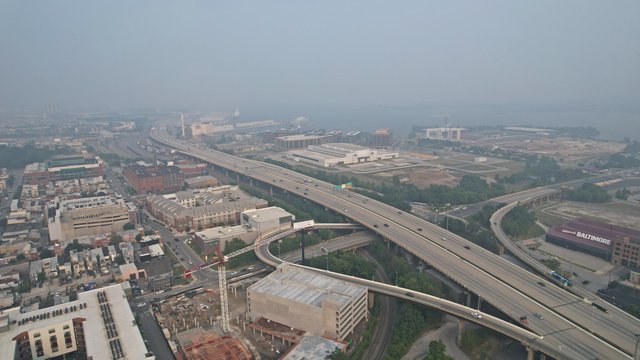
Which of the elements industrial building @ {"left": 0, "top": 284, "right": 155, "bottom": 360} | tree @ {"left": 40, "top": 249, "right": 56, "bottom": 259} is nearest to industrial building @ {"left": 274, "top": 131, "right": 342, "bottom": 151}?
tree @ {"left": 40, "top": 249, "right": 56, "bottom": 259}

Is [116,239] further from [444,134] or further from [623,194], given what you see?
[444,134]

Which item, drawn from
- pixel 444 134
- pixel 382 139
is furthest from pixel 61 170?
pixel 444 134

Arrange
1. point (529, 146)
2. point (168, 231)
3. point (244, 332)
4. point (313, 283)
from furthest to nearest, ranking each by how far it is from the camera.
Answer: point (529, 146) < point (168, 231) < point (313, 283) < point (244, 332)

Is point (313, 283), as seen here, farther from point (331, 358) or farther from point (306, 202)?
point (306, 202)

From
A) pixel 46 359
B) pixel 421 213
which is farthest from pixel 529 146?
pixel 46 359

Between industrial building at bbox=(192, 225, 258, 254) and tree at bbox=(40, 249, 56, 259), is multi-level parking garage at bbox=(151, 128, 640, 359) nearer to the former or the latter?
industrial building at bbox=(192, 225, 258, 254)

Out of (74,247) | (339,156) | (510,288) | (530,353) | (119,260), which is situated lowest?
(530,353)

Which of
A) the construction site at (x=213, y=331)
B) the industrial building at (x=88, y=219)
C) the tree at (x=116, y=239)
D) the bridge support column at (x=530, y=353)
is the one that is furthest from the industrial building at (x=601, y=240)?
the industrial building at (x=88, y=219)

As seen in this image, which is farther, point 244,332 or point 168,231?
point 168,231
